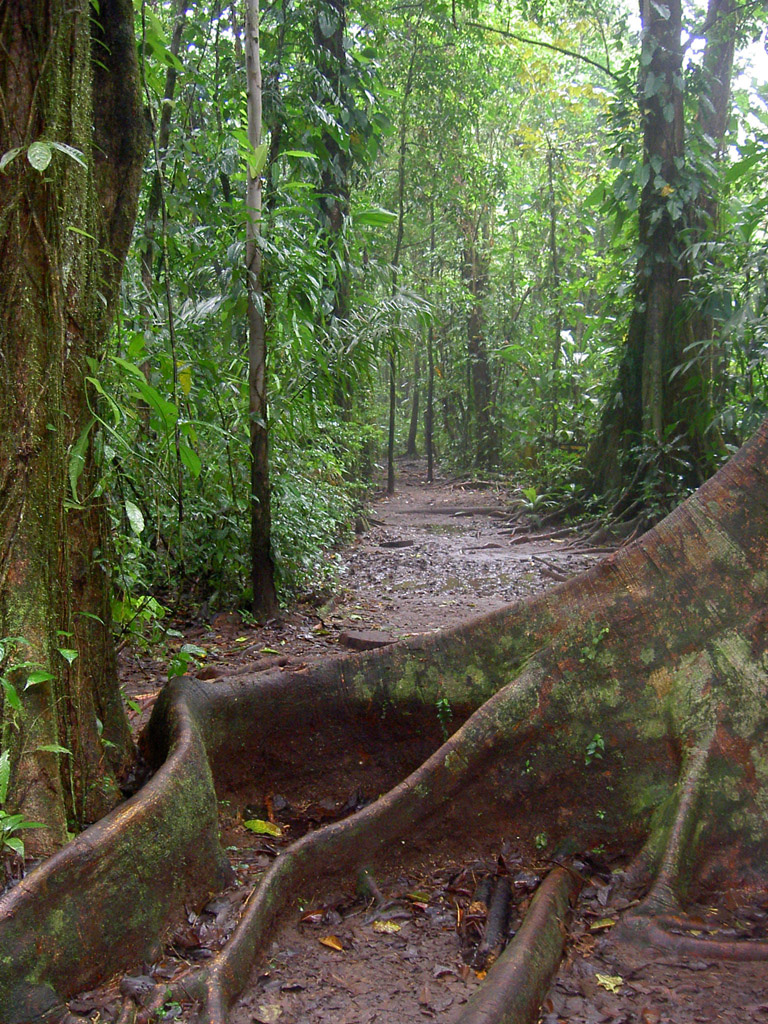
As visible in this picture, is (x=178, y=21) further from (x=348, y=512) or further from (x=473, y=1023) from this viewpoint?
(x=473, y=1023)

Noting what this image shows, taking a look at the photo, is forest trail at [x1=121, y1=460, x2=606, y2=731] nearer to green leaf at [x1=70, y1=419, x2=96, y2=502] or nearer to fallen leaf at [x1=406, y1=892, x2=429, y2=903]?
green leaf at [x1=70, y1=419, x2=96, y2=502]

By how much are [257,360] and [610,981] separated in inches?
149

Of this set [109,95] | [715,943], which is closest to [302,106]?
[109,95]

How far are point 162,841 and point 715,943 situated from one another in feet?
5.34

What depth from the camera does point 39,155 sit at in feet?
6.63

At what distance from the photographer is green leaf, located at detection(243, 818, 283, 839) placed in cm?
308

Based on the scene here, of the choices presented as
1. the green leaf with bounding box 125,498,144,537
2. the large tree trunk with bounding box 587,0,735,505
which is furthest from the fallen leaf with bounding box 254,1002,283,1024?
the large tree trunk with bounding box 587,0,735,505

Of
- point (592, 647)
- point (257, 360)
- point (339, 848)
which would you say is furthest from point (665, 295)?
point (339, 848)

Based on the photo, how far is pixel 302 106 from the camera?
22.7 ft

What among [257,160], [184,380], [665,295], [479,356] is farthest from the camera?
[479,356]

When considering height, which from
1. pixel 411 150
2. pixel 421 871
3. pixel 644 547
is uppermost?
pixel 411 150

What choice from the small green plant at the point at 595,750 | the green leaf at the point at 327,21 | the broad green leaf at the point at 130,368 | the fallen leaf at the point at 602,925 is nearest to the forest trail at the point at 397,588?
the broad green leaf at the point at 130,368

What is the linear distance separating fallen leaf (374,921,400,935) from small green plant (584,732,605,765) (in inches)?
35.8

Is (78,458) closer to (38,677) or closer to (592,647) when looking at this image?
(38,677)
